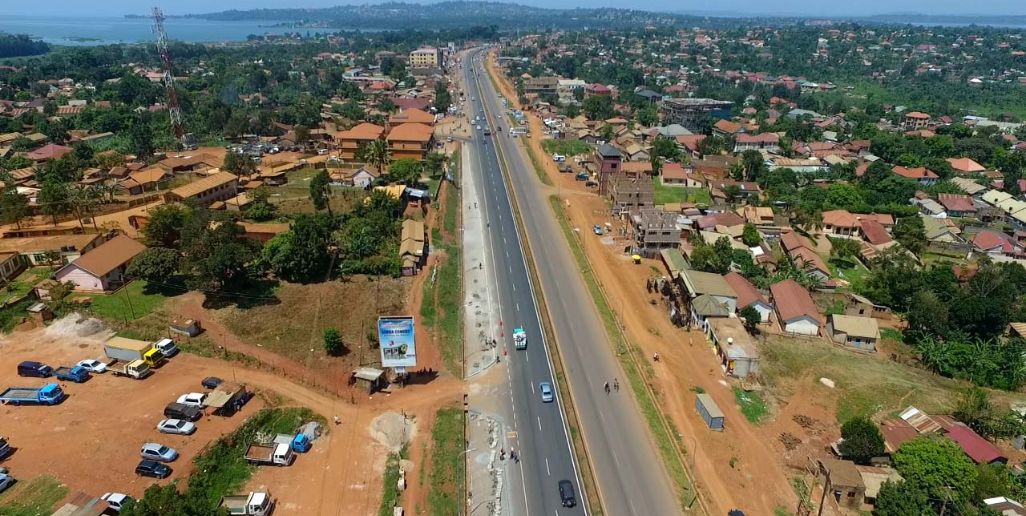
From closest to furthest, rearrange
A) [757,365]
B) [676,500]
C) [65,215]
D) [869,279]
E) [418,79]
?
[676,500], [757,365], [869,279], [65,215], [418,79]

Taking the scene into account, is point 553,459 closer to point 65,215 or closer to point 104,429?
point 104,429

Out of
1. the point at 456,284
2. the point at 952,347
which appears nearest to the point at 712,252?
the point at 952,347

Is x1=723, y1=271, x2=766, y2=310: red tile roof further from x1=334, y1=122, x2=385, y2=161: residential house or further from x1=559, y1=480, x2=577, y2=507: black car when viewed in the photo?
x1=334, y1=122, x2=385, y2=161: residential house

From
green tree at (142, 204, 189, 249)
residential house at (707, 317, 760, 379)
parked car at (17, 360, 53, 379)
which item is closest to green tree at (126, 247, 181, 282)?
green tree at (142, 204, 189, 249)

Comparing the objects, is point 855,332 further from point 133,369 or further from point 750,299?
point 133,369

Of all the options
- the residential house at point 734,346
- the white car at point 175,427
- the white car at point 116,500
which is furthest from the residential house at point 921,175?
the white car at point 116,500

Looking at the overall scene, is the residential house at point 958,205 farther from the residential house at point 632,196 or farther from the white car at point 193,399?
the white car at point 193,399
